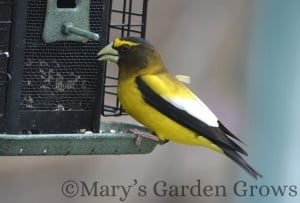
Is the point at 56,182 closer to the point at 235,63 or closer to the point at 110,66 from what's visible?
the point at 110,66

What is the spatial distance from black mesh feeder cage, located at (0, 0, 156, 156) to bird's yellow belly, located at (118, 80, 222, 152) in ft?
0.38

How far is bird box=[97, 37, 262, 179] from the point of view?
701cm

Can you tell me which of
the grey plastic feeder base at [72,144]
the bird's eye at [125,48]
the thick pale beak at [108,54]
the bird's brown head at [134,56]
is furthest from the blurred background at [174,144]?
the grey plastic feeder base at [72,144]

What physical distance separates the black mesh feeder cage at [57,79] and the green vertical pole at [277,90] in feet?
2.85

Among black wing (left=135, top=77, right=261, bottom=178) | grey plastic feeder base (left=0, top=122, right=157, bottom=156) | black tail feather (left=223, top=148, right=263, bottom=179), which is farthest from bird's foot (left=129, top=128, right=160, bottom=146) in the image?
black tail feather (left=223, top=148, right=263, bottom=179)

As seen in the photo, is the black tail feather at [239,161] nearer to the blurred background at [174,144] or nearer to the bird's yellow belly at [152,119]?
the bird's yellow belly at [152,119]

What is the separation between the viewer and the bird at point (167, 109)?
701 centimetres

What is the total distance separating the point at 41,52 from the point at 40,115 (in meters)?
0.33

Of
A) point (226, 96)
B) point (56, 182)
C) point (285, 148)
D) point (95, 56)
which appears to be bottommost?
point (56, 182)

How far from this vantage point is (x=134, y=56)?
7195mm

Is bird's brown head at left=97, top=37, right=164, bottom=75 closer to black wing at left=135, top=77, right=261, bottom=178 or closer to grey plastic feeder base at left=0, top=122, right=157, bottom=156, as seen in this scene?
black wing at left=135, top=77, right=261, bottom=178

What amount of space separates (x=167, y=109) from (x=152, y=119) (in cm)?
10

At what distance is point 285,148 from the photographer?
7586mm

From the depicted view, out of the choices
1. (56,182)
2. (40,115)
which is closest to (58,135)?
(40,115)
